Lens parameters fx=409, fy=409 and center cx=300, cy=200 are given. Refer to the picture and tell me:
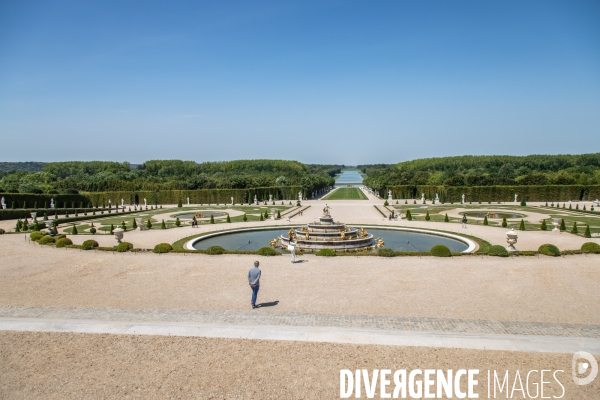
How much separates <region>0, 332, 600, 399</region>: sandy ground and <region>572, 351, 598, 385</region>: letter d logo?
12 centimetres

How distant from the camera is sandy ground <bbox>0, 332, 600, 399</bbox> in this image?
23.9 ft

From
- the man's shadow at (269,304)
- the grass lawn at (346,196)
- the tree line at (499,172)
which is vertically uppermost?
the tree line at (499,172)

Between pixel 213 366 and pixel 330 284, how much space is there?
6.71 meters

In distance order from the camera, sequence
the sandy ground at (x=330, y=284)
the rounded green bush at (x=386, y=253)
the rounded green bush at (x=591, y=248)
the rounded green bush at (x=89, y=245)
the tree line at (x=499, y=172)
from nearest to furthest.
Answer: the sandy ground at (x=330, y=284)
the rounded green bush at (x=591, y=248)
the rounded green bush at (x=386, y=253)
the rounded green bush at (x=89, y=245)
the tree line at (x=499, y=172)

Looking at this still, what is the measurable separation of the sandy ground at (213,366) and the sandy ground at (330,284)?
97.6 inches

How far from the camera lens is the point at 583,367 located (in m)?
8.02

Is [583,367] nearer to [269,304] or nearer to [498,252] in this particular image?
[269,304]

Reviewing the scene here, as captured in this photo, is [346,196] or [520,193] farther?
[346,196]

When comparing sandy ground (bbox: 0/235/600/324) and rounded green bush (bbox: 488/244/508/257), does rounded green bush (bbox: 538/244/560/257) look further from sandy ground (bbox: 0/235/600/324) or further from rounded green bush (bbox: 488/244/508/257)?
rounded green bush (bbox: 488/244/508/257)

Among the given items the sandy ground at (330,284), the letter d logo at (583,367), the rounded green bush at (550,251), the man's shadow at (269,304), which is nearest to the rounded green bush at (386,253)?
the sandy ground at (330,284)

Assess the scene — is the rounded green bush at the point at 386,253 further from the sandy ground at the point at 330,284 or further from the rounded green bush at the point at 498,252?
the rounded green bush at the point at 498,252

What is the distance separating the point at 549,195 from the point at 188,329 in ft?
204

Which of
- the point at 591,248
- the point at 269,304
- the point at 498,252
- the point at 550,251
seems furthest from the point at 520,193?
the point at 269,304

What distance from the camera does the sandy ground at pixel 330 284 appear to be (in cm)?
1171
